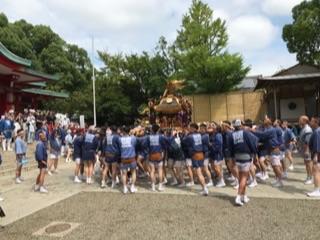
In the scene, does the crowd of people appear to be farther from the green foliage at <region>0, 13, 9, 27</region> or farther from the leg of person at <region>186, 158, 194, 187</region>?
the green foliage at <region>0, 13, 9, 27</region>

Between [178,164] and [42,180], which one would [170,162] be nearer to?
[178,164]

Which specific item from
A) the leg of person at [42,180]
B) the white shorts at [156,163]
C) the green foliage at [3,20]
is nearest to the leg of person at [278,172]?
the white shorts at [156,163]

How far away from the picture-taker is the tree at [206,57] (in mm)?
30438

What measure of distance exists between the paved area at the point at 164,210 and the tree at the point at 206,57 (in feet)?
65.3

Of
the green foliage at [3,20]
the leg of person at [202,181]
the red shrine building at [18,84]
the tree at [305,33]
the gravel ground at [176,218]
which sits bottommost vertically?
the gravel ground at [176,218]

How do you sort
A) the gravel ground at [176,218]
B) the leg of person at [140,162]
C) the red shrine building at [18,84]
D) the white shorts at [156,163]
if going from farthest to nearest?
the red shrine building at [18,84]
the leg of person at [140,162]
the white shorts at [156,163]
the gravel ground at [176,218]

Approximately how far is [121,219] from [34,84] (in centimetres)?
2645

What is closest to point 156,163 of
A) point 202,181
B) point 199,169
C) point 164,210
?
point 199,169

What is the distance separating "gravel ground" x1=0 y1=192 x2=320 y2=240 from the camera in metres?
6.48

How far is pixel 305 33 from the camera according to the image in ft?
97.3

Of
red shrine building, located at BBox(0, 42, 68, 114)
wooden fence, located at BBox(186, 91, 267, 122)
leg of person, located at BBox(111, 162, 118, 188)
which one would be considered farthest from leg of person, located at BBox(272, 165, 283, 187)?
red shrine building, located at BBox(0, 42, 68, 114)

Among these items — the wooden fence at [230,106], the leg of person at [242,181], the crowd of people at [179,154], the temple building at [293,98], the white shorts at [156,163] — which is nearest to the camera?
the leg of person at [242,181]

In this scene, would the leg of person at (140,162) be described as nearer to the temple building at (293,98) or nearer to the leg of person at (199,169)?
the leg of person at (199,169)

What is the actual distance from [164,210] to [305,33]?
83.6ft
